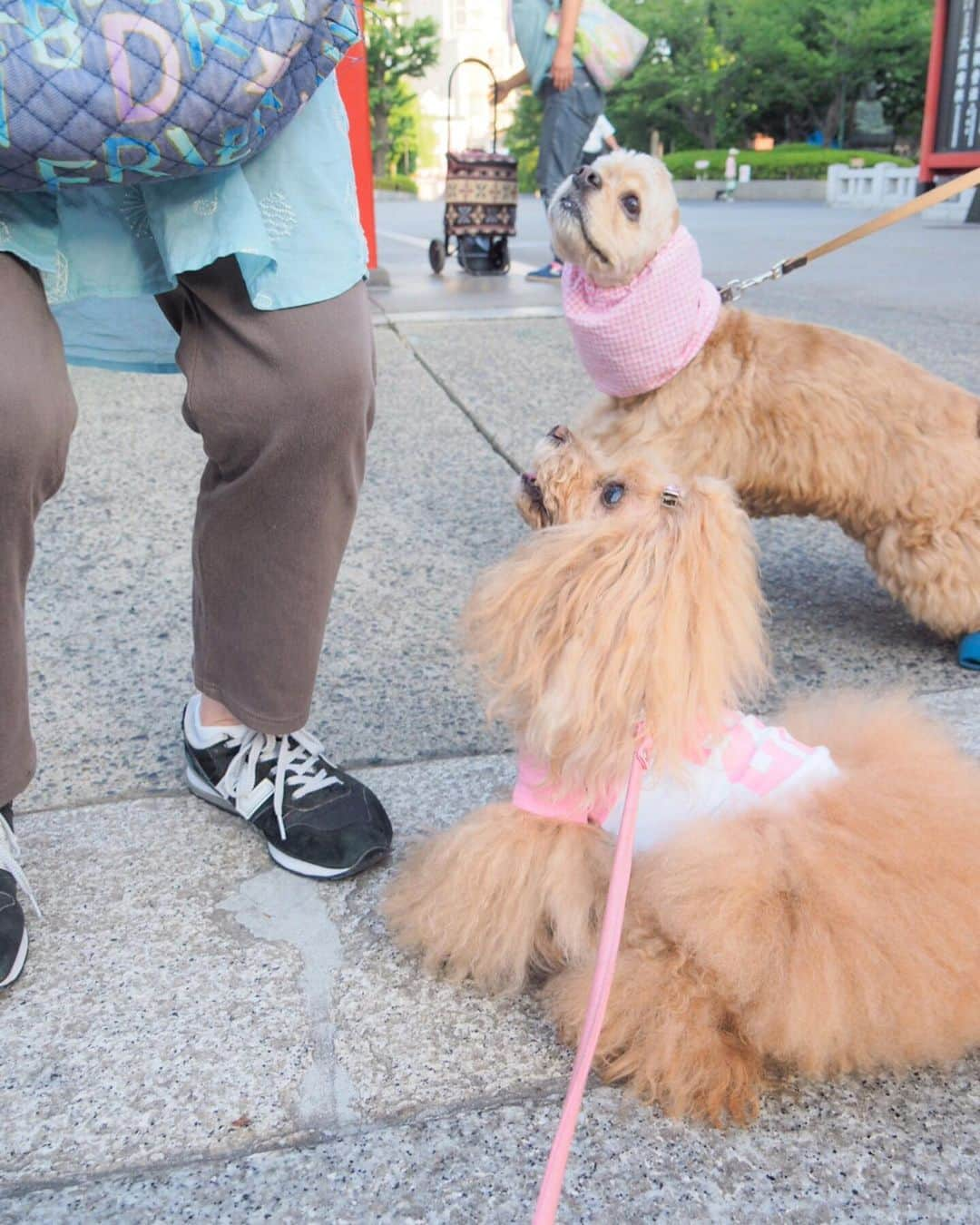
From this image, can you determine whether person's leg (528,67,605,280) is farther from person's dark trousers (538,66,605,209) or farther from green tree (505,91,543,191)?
green tree (505,91,543,191)

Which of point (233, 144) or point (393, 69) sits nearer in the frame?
point (233, 144)

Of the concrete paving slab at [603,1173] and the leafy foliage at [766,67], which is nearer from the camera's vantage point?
the concrete paving slab at [603,1173]

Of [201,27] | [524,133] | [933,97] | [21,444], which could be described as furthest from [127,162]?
[524,133]

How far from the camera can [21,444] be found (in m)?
A: 1.71

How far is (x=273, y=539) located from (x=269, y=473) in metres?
0.14

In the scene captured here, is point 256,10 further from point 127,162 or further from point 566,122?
point 566,122

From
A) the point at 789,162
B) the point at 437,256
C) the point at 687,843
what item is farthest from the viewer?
the point at 789,162

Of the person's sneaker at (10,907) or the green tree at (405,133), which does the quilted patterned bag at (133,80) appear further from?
the green tree at (405,133)

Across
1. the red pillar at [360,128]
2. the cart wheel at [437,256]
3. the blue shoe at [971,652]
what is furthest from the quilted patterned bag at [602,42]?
the blue shoe at [971,652]

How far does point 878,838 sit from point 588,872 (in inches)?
18.3

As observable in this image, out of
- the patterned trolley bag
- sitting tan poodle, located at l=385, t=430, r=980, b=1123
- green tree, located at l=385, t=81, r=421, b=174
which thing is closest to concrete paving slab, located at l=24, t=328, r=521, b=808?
sitting tan poodle, located at l=385, t=430, r=980, b=1123

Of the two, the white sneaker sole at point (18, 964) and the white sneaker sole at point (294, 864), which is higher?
the white sneaker sole at point (18, 964)

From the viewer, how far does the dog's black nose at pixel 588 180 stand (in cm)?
320

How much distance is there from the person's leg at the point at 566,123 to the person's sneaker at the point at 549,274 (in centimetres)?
124
